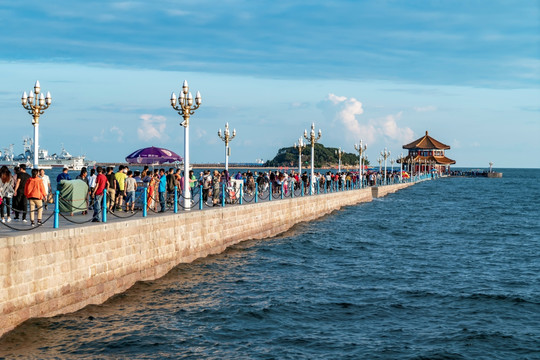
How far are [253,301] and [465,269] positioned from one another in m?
9.04

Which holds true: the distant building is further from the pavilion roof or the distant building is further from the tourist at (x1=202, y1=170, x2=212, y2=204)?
the tourist at (x1=202, y1=170, x2=212, y2=204)

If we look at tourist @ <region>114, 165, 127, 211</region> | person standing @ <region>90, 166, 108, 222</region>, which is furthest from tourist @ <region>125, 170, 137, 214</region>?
person standing @ <region>90, 166, 108, 222</region>

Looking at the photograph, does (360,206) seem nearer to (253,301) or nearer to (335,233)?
(335,233)

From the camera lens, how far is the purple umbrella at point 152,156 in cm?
2475

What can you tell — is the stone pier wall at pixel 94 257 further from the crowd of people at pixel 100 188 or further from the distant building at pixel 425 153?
the distant building at pixel 425 153

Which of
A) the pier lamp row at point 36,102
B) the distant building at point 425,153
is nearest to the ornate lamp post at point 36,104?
the pier lamp row at point 36,102

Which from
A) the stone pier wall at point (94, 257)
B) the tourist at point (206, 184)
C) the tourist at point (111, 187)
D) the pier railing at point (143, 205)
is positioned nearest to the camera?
the stone pier wall at point (94, 257)

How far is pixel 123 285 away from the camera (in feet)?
50.7

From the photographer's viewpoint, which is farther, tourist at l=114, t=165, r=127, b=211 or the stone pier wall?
tourist at l=114, t=165, r=127, b=211

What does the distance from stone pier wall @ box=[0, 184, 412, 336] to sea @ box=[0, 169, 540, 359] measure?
0.32m

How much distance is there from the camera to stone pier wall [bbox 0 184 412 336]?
1159cm

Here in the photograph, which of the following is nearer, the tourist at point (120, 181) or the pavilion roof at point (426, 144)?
the tourist at point (120, 181)

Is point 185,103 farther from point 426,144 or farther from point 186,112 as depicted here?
point 426,144

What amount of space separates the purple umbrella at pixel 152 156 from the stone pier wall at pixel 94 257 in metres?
3.70
